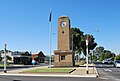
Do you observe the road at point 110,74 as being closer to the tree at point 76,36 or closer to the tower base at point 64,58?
the tower base at point 64,58

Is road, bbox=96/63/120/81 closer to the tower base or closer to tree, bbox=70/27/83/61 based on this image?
the tower base

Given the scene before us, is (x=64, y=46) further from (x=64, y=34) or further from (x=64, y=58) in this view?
(x=64, y=58)

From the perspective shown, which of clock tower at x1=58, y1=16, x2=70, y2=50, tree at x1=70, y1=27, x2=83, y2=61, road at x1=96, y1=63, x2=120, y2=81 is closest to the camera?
road at x1=96, y1=63, x2=120, y2=81

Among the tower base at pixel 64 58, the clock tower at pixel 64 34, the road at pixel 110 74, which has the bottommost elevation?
the road at pixel 110 74

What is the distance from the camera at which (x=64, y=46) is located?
48188 millimetres

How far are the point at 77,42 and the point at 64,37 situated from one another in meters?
38.0

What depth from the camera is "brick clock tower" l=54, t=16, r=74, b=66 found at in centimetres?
4803

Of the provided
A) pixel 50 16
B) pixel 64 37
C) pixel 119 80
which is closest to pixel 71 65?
pixel 64 37

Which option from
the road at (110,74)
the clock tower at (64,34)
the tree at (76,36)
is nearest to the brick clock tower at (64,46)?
the clock tower at (64,34)

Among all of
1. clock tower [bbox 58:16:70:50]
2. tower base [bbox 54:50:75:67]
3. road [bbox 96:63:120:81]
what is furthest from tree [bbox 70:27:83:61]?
road [bbox 96:63:120:81]

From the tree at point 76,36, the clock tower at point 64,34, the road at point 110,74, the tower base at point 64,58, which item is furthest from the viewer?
the tree at point 76,36

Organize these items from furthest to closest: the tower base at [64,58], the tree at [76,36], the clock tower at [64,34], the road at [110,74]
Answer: the tree at [76,36], the clock tower at [64,34], the tower base at [64,58], the road at [110,74]

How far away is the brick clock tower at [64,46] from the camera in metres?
48.0

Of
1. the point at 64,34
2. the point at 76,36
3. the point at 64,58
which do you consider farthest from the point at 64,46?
the point at 76,36
